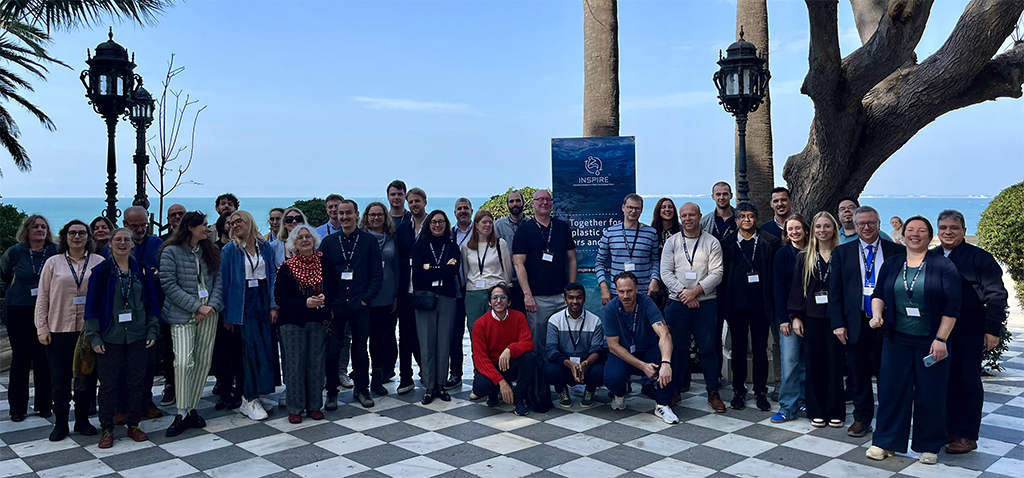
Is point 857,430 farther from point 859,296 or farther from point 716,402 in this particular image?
point 716,402

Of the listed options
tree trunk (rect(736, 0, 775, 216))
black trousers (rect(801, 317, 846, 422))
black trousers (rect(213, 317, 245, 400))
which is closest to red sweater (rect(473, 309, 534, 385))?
black trousers (rect(213, 317, 245, 400))

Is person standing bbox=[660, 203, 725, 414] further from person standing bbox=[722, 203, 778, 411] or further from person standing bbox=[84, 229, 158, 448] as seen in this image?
person standing bbox=[84, 229, 158, 448]

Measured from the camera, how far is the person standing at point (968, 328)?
511 cm

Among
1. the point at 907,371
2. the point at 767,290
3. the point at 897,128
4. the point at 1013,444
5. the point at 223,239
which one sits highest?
the point at 897,128

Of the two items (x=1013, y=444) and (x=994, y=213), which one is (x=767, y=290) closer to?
(x=1013, y=444)

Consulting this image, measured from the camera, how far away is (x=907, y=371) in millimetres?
5012

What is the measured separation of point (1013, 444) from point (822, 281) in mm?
1649

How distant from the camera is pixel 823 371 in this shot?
5938 mm

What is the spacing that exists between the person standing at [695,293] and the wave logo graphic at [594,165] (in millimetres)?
1790

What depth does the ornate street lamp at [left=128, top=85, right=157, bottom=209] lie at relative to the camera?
343 inches

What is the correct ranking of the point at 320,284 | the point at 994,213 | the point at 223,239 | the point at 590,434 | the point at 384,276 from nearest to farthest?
the point at 590,434 → the point at 320,284 → the point at 223,239 → the point at 384,276 → the point at 994,213

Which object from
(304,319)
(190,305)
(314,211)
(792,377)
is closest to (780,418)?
(792,377)

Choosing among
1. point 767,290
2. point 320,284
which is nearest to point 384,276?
point 320,284

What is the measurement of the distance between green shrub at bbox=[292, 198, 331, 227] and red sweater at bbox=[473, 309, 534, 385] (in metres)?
7.67
